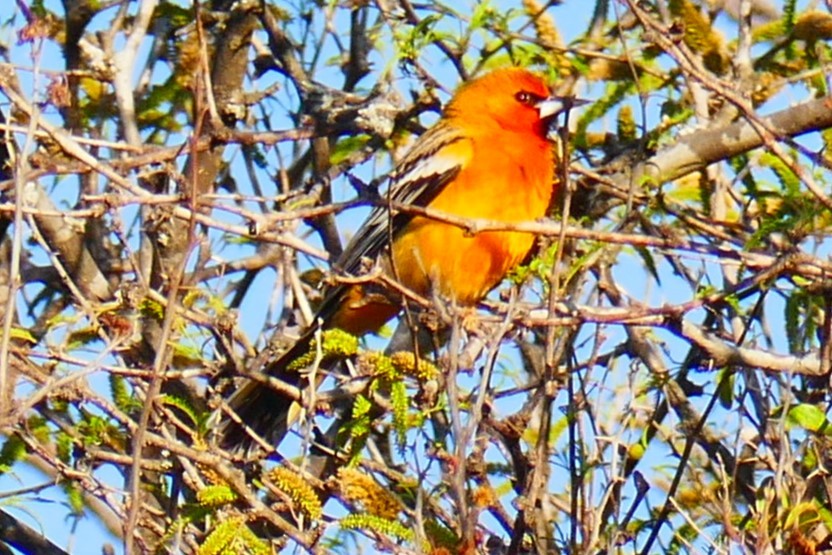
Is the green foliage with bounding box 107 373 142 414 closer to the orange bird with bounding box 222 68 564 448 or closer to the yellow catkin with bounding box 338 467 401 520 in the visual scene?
the orange bird with bounding box 222 68 564 448

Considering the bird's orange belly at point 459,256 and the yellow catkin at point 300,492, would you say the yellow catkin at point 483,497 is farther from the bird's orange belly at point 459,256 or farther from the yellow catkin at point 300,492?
the bird's orange belly at point 459,256

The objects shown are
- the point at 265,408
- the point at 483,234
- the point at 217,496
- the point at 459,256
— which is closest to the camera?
the point at 217,496

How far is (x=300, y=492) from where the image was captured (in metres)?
4.03

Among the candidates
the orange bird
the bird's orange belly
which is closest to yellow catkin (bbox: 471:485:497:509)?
the orange bird

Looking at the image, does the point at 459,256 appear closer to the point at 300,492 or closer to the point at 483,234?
the point at 483,234

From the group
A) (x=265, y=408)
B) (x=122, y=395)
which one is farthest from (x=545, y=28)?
(x=122, y=395)

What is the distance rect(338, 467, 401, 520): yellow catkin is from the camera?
12.9 ft

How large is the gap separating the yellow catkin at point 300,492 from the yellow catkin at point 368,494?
81 mm

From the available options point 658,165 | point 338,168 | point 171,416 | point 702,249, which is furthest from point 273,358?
point 702,249

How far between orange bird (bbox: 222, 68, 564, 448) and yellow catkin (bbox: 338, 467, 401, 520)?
1.67m

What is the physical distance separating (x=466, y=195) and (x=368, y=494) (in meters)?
2.37

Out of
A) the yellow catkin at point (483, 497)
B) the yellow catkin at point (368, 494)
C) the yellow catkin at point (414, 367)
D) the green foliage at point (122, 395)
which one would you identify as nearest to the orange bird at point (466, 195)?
the green foliage at point (122, 395)

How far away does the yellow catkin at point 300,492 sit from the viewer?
403cm

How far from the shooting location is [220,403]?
15.1ft
